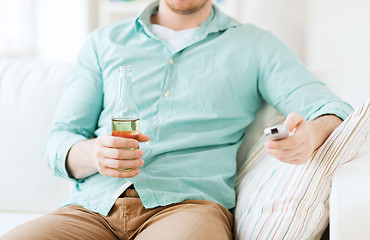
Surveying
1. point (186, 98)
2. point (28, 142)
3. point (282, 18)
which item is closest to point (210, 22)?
point (186, 98)

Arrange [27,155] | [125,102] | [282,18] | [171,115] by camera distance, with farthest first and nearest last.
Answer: [282,18], [27,155], [171,115], [125,102]

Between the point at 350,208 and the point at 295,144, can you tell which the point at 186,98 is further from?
the point at 350,208

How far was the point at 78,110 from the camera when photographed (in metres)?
1.41

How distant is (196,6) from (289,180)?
676 mm

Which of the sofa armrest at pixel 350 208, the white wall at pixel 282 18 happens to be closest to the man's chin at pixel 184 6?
the sofa armrest at pixel 350 208

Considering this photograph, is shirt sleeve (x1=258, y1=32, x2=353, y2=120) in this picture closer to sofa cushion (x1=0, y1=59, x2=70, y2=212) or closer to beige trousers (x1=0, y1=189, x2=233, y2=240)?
beige trousers (x1=0, y1=189, x2=233, y2=240)

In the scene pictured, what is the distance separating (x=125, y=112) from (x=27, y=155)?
2.00 feet

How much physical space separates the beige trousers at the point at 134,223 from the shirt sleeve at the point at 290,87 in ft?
1.23

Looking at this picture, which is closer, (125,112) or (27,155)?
(125,112)

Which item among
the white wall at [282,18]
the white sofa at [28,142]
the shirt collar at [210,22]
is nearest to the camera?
the shirt collar at [210,22]

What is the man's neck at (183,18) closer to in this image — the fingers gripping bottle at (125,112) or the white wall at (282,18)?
the fingers gripping bottle at (125,112)

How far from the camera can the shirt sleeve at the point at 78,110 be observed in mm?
1346

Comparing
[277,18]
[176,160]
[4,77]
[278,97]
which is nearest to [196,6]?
[278,97]

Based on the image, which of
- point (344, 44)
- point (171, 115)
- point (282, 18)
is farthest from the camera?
A: point (282, 18)
